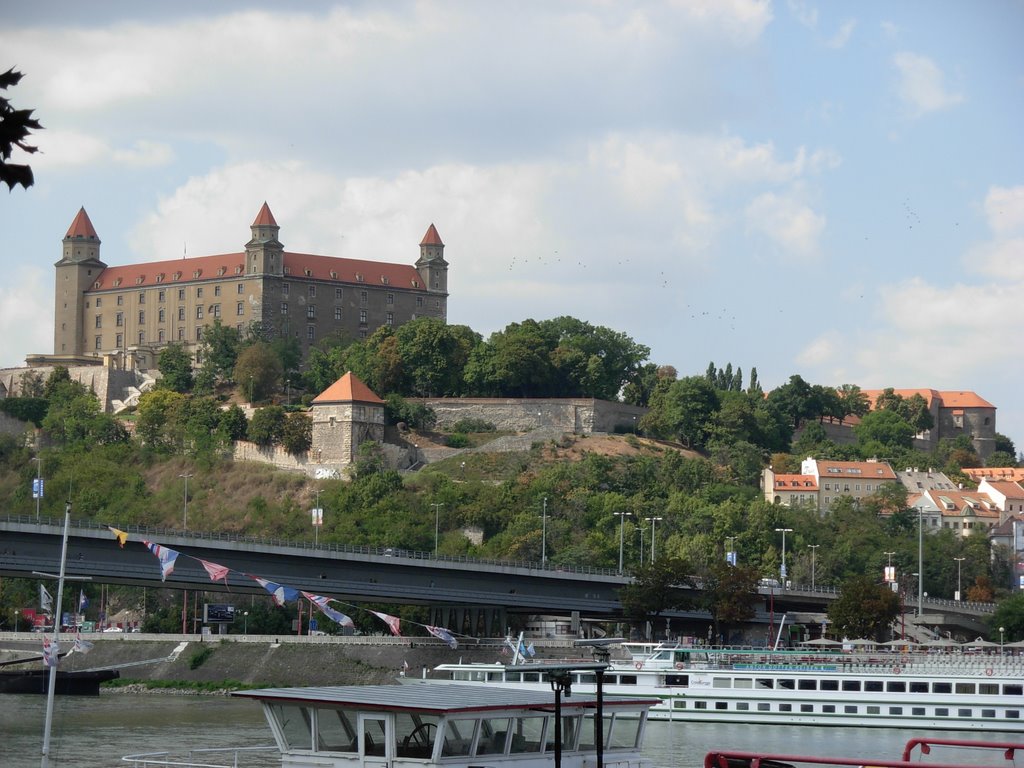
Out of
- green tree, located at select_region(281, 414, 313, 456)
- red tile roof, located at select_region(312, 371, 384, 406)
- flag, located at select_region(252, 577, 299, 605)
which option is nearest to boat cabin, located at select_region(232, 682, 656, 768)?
flag, located at select_region(252, 577, 299, 605)

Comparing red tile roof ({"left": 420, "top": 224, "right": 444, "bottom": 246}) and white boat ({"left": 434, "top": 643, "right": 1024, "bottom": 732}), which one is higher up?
red tile roof ({"left": 420, "top": 224, "right": 444, "bottom": 246})

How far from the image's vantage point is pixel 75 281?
583 ft

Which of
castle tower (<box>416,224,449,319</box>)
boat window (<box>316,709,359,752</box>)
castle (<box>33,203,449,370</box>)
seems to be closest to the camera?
boat window (<box>316,709,359,752</box>)

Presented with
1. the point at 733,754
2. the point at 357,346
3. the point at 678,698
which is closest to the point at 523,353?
the point at 357,346

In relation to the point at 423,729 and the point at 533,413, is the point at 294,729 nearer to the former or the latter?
the point at 423,729

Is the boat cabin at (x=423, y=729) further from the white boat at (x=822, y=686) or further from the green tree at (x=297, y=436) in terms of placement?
the green tree at (x=297, y=436)

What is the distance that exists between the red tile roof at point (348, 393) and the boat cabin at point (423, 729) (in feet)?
366

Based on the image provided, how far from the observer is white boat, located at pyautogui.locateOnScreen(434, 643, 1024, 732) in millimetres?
61875

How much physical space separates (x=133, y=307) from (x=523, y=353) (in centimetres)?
4557

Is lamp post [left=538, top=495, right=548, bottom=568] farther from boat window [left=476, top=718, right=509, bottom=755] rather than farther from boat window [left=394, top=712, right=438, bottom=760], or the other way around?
boat window [left=394, top=712, right=438, bottom=760]

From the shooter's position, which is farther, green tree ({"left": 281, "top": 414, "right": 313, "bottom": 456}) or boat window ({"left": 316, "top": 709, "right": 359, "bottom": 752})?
green tree ({"left": 281, "top": 414, "right": 313, "bottom": 456})

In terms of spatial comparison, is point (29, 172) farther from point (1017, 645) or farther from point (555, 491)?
point (555, 491)

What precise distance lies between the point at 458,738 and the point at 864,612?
66918 millimetres

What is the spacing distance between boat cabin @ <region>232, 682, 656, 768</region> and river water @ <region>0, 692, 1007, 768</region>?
15740 mm
